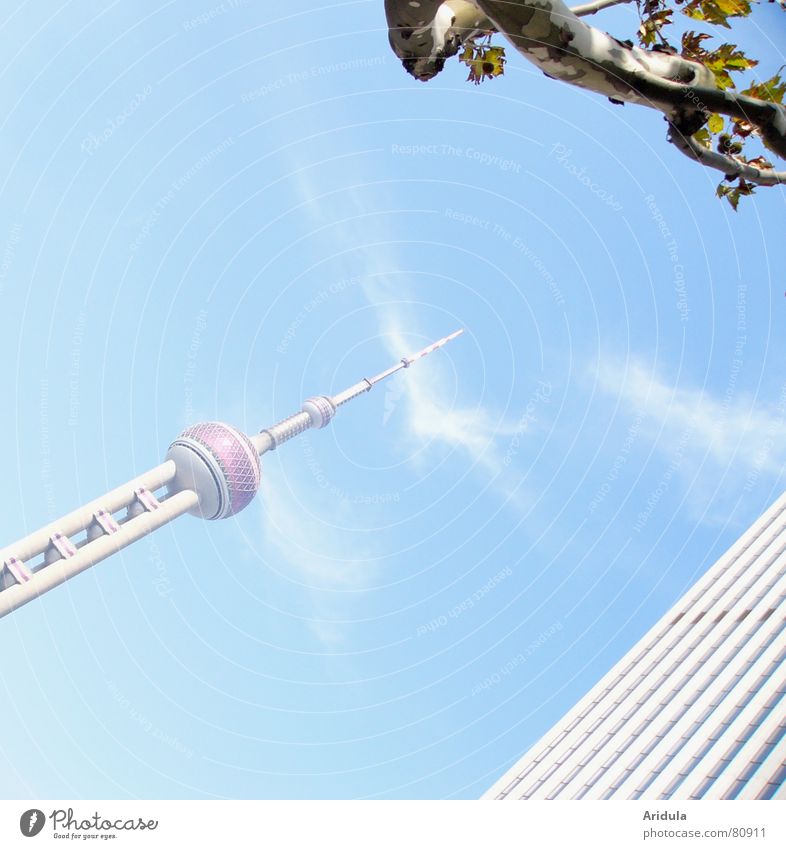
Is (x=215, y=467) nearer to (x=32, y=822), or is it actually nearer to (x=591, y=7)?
(x=32, y=822)

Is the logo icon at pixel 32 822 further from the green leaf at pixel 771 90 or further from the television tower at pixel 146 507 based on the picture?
the television tower at pixel 146 507

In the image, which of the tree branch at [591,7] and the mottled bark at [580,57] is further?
the tree branch at [591,7]

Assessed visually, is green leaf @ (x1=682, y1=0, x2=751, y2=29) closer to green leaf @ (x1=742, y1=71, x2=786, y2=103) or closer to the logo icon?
green leaf @ (x1=742, y1=71, x2=786, y2=103)

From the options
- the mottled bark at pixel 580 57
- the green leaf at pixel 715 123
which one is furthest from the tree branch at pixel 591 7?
the green leaf at pixel 715 123

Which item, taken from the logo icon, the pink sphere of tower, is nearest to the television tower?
the pink sphere of tower

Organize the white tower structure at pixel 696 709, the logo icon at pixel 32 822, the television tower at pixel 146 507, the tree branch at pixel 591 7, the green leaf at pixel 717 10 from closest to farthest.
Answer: the tree branch at pixel 591 7, the green leaf at pixel 717 10, the logo icon at pixel 32 822, the white tower structure at pixel 696 709, the television tower at pixel 146 507

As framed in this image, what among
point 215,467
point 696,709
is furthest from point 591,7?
point 215,467

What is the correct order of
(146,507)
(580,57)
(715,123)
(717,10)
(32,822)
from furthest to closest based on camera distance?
(146,507)
(32,822)
(715,123)
(717,10)
(580,57)
